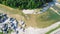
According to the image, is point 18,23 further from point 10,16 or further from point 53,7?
point 53,7

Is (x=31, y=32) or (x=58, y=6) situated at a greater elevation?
(x=58, y=6)

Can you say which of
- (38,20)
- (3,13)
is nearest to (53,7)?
(38,20)

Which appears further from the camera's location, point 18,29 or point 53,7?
point 53,7

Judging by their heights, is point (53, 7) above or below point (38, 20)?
above

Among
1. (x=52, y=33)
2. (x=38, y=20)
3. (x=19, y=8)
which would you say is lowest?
(x=52, y=33)

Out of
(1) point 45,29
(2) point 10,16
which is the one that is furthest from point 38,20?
(2) point 10,16

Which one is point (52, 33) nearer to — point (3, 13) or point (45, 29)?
point (45, 29)
